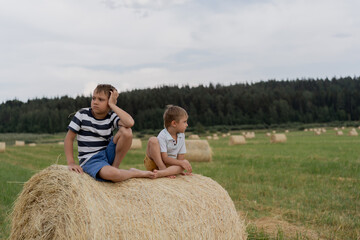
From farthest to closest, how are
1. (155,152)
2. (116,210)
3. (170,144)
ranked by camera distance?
(170,144)
(155,152)
(116,210)

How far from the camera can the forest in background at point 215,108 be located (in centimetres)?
8912

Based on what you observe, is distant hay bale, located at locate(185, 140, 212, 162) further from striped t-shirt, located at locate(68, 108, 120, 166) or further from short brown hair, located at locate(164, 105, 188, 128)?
striped t-shirt, located at locate(68, 108, 120, 166)

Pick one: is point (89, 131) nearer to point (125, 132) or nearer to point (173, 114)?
point (125, 132)

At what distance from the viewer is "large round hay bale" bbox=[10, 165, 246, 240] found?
4352 millimetres

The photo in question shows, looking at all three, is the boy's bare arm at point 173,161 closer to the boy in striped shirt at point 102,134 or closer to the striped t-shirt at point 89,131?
the boy in striped shirt at point 102,134

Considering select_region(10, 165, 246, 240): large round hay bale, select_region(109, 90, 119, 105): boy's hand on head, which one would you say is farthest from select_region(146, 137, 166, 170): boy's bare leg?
select_region(109, 90, 119, 105): boy's hand on head

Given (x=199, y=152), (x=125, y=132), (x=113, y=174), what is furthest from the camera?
(x=199, y=152)

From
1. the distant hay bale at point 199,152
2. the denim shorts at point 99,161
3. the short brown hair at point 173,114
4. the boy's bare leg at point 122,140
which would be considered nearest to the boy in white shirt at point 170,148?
the short brown hair at point 173,114

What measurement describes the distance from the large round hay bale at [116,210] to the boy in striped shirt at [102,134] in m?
0.33

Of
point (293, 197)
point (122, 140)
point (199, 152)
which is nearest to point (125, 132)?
point (122, 140)

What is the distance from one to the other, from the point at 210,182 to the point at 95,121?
1792 millimetres

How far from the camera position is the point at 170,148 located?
585 cm

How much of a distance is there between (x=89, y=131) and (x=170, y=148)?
118cm

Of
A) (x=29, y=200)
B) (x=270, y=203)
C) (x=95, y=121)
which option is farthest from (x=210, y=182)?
(x=270, y=203)
